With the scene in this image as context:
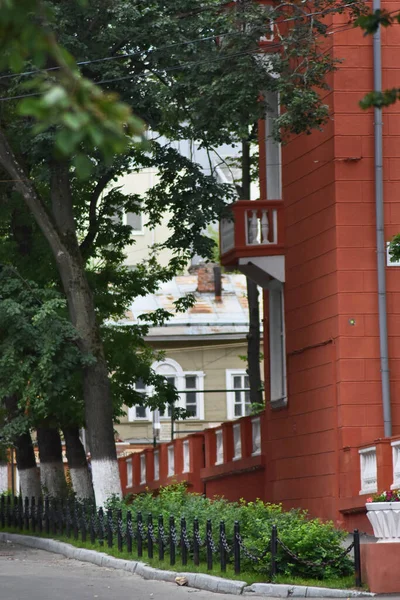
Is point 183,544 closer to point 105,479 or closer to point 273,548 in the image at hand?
point 273,548

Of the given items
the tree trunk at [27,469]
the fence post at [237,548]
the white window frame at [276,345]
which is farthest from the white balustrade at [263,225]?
the fence post at [237,548]

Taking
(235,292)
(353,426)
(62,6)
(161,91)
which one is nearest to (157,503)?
(353,426)

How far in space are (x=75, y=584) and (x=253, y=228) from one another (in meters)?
10.6

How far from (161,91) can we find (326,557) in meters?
11.9

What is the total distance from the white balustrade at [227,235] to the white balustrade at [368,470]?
5.73 metres

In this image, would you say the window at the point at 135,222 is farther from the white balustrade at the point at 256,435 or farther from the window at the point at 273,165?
the window at the point at 273,165

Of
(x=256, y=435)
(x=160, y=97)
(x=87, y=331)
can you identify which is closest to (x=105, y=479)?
(x=87, y=331)

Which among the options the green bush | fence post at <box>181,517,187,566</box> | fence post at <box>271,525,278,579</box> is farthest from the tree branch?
fence post at <box>271,525,278,579</box>

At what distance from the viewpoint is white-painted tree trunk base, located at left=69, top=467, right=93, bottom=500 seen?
29.4m

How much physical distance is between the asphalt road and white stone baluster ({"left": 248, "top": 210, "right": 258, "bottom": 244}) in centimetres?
773

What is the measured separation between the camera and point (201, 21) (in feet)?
79.9

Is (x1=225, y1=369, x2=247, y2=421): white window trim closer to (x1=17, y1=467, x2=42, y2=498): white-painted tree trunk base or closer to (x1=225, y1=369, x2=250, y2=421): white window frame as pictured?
(x1=225, y1=369, x2=250, y2=421): white window frame

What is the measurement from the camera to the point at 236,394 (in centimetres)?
5669

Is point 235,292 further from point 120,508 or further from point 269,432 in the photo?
point 120,508
